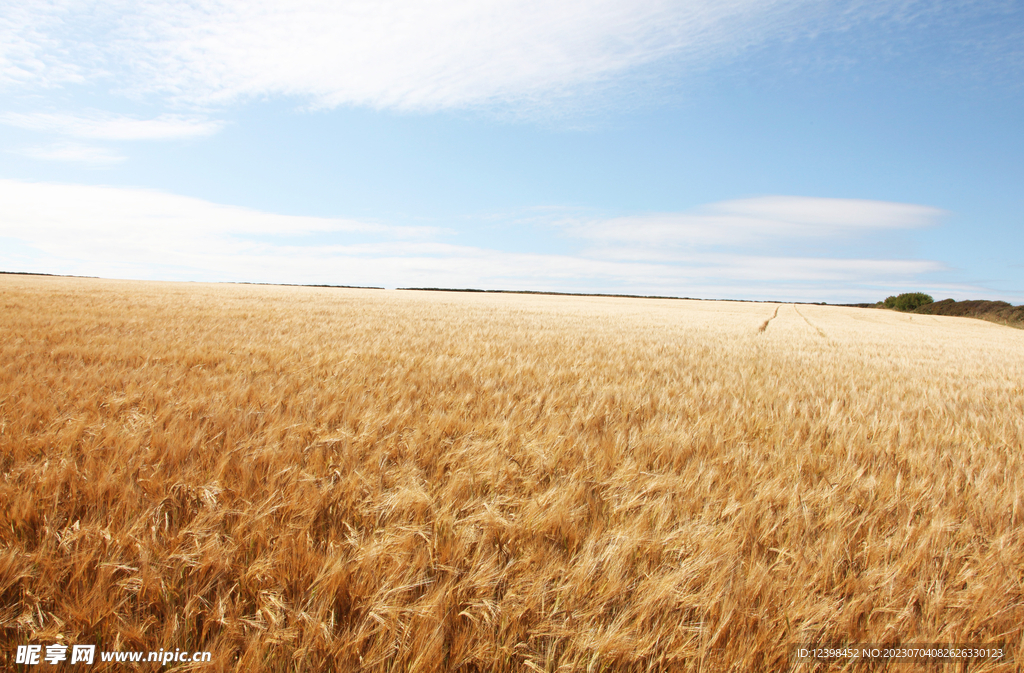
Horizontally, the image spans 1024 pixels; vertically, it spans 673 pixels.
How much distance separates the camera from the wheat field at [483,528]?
1313 mm

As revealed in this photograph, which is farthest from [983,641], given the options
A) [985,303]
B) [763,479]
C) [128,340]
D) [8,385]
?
[985,303]

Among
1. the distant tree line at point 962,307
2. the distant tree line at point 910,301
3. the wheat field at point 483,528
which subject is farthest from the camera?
the distant tree line at point 910,301

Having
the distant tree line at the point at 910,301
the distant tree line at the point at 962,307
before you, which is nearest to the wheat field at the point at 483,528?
the distant tree line at the point at 962,307

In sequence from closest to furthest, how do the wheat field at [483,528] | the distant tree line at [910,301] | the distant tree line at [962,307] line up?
the wheat field at [483,528], the distant tree line at [962,307], the distant tree line at [910,301]

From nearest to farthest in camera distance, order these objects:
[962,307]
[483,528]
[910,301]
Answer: [483,528], [962,307], [910,301]

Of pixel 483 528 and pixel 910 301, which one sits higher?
pixel 910 301

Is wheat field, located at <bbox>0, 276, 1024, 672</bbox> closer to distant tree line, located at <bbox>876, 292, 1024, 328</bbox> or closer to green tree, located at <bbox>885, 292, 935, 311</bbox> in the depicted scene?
distant tree line, located at <bbox>876, 292, 1024, 328</bbox>

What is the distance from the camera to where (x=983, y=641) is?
144cm

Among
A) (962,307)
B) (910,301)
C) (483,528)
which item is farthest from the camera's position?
(910,301)

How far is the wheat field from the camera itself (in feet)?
4.31

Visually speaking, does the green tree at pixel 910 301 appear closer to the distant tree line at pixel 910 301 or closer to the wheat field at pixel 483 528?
the distant tree line at pixel 910 301

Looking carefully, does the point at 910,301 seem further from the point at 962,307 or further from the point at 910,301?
the point at 962,307

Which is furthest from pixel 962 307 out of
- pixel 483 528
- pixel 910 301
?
pixel 483 528

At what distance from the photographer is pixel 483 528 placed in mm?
1854
